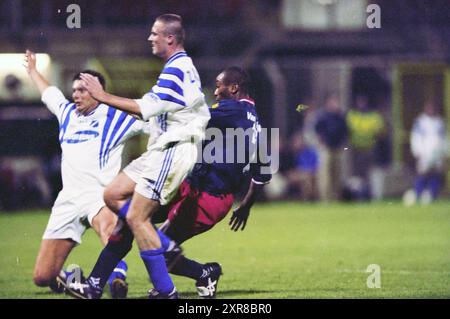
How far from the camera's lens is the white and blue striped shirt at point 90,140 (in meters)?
9.47

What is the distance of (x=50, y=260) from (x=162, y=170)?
4.85ft

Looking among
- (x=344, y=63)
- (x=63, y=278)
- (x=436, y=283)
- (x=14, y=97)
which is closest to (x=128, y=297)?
(x=63, y=278)

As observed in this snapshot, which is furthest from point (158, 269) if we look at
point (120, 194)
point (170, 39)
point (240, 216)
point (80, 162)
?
point (170, 39)

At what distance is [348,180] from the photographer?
67.9ft

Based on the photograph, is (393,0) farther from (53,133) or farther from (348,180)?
(53,133)

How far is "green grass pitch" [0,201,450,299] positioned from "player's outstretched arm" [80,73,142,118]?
6.01ft

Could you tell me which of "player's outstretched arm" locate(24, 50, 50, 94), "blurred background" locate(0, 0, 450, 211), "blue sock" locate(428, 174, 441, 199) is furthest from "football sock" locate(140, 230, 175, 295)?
"blue sock" locate(428, 174, 441, 199)

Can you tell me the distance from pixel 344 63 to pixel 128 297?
42.5ft

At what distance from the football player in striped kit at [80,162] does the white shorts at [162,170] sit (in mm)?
872

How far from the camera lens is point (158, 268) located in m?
8.45

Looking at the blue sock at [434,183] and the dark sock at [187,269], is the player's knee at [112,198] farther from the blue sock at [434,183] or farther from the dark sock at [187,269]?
the blue sock at [434,183]

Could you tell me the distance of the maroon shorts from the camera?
9180mm

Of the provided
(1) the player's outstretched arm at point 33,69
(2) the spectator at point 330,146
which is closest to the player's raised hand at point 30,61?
(1) the player's outstretched arm at point 33,69

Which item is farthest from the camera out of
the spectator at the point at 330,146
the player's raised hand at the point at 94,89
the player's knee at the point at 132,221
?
the spectator at the point at 330,146
